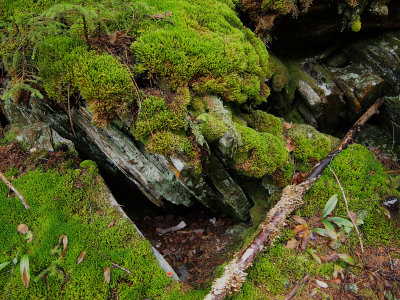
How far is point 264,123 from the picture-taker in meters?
5.50

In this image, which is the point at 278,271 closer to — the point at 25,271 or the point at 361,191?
the point at 361,191

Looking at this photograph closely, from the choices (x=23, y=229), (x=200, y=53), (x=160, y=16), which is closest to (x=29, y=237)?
(x=23, y=229)

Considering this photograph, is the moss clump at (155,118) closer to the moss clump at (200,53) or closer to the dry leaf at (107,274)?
the moss clump at (200,53)

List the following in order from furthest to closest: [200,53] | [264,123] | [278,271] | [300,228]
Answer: [264,123], [200,53], [300,228], [278,271]

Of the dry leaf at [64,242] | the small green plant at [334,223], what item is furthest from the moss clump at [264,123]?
the dry leaf at [64,242]

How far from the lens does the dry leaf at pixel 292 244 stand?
159 inches

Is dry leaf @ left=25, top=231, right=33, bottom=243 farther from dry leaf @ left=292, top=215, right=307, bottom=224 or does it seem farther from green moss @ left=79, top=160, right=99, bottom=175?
dry leaf @ left=292, top=215, right=307, bottom=224

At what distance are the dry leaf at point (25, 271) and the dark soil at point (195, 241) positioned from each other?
223 cm

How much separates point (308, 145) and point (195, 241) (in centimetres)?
292

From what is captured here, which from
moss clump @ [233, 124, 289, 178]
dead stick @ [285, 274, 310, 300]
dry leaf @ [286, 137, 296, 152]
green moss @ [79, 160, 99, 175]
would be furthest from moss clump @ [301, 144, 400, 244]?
green moss @ [79, 160, 99, 175]

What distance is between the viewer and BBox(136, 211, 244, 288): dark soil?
475cm

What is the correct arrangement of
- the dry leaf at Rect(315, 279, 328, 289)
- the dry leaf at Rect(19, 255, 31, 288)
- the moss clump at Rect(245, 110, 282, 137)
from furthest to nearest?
the moss clump at Rect(245, 110, 282, 137)
the dry leaf at Rect(315, 279, 328, 289)
the dry leaf at Rect(19, 255, 31, 288)

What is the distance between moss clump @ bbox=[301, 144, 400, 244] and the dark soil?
1.65 meters

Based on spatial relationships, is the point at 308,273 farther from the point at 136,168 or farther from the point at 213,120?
the point at 136,168
